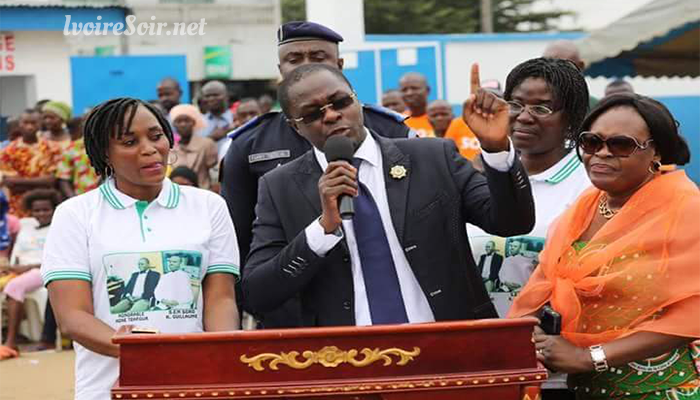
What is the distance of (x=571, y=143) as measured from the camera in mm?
4352

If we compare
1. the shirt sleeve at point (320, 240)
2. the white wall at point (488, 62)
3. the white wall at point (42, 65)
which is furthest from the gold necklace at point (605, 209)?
the white wall at point (42, 65)

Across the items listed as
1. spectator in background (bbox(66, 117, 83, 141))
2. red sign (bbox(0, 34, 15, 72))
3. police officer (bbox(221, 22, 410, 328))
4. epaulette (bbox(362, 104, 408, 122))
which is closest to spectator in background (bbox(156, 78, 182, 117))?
spectator in background (bbox(66, 117, 83, 141))

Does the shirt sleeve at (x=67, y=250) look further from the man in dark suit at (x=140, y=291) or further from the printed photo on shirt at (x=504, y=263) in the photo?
the printed photo on shirt at (x=504, y=263)

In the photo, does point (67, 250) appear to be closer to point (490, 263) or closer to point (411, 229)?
point (411, 229)

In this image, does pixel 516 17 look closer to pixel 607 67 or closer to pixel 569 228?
pixel 607 67

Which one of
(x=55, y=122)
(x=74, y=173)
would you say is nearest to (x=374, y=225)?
(x=74, y=173)

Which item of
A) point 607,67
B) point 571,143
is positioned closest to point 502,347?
point 571,143

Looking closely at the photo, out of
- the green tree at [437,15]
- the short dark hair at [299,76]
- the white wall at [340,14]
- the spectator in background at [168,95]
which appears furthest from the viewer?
the green tree at [437,15]

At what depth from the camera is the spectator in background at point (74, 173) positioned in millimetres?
12047

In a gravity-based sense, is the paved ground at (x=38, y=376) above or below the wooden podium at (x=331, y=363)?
below

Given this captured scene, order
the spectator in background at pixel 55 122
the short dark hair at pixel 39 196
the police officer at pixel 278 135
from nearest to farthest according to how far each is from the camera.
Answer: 1. the police officer at pixel 278 135
2. the short dark hair at pixel 39 196
3. the spectator in background at pixel 55 122

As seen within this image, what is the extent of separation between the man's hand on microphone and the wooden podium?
648 millimetres

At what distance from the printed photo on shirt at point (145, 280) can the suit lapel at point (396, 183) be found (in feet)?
2.37

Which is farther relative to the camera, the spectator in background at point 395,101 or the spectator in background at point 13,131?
the spectator in background at point 13,131
